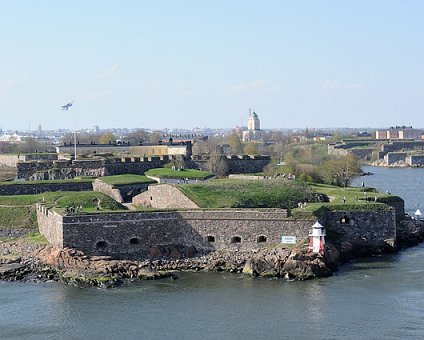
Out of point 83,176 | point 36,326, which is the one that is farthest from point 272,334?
point 83,176

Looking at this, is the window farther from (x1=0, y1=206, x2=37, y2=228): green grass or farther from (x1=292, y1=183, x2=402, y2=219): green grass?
(x1=292, y1=183, x2=402, y2=219): green grass

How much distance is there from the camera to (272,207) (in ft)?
121

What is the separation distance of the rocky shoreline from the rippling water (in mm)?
642

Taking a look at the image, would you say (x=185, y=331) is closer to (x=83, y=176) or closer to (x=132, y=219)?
(x=132, y=219)

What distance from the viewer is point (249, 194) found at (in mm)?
37625

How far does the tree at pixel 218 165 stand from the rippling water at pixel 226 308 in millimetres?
20600

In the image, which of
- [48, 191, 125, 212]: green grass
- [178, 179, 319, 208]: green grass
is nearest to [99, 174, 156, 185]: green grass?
[48, 191, 125, 212]: green grass

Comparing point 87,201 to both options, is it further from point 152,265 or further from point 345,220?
point 345,220

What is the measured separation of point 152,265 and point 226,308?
20.4 ft

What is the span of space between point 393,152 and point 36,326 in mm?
93974

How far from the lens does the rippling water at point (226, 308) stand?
2520 cm

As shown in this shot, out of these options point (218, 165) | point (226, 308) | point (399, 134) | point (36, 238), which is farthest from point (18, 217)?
point (399, 134)

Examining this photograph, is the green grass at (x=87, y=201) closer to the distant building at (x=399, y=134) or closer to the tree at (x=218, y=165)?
the tree at (x=218, y=165)

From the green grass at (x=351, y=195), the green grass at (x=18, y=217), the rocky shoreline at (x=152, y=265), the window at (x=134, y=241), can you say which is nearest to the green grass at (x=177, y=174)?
the green grass at (x=351, y=195)
